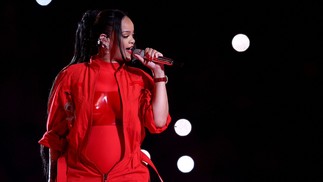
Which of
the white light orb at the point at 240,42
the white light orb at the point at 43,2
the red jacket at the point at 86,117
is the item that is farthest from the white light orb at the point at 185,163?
the red jacket at the point at 86,117

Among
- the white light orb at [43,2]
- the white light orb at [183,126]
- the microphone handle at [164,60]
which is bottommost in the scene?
the white light orb at [183,126]

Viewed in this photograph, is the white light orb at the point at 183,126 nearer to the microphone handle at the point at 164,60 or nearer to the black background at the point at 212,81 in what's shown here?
the black background at the point at 212,81

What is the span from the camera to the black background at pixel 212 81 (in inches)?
94.3

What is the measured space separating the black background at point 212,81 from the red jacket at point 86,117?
3.45 feet

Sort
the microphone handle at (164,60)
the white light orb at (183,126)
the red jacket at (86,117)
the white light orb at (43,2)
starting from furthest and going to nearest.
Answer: the white light orb at (183,126) < the white light orb at (43,2) < the microphone handle at (164,60) < the red jacket at (86,117)

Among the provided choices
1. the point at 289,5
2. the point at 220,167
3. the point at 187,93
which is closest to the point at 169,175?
the point at 220,167

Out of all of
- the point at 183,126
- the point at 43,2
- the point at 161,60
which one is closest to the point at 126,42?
the point at 161,60

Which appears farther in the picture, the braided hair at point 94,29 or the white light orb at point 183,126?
the white light orb at point 183,126

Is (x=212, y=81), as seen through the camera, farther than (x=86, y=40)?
Yes

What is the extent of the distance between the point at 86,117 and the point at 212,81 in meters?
1.36

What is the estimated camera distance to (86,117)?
1311mm

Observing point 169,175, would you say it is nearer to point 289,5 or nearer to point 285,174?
point 285,174

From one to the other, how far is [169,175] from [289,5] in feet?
3.45

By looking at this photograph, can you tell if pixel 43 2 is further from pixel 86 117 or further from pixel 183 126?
pixel 86 117
